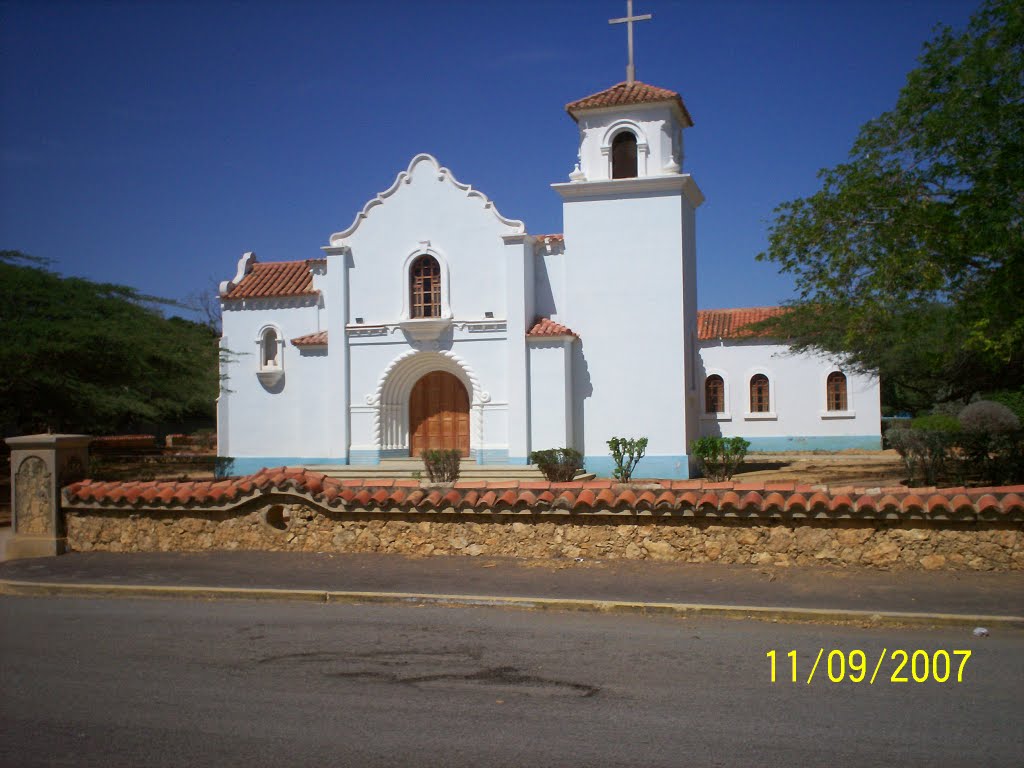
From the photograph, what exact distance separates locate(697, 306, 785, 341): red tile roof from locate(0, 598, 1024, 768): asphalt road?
28.7m

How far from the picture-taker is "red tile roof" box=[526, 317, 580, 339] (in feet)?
72.2

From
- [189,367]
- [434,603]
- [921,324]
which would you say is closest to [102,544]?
[434,603]

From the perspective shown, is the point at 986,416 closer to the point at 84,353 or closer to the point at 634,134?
the point at 634,134

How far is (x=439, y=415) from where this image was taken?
79.5 feet

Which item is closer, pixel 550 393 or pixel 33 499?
pixel 33 499

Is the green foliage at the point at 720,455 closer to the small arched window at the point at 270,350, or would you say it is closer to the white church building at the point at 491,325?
the white church building at the point at 491,325

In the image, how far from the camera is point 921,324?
56.1 ft

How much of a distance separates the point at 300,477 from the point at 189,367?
11179mm

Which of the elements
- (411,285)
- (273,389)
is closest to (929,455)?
(411,285)

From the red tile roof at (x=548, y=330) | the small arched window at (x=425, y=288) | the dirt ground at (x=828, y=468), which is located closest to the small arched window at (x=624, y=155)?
the red tile roof at (x=548, y=330)

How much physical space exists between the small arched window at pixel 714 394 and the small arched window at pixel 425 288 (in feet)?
52.1

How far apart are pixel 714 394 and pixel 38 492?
1107 inches

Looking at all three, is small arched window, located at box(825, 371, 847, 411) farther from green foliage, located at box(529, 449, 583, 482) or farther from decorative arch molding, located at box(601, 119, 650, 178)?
green foliage, located at box(529, 449, 583, 482)

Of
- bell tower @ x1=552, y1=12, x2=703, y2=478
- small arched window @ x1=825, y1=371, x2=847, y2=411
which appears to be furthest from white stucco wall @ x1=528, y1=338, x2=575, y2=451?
small arched window @ x1=825, y1=371, x2=847, y2=411
